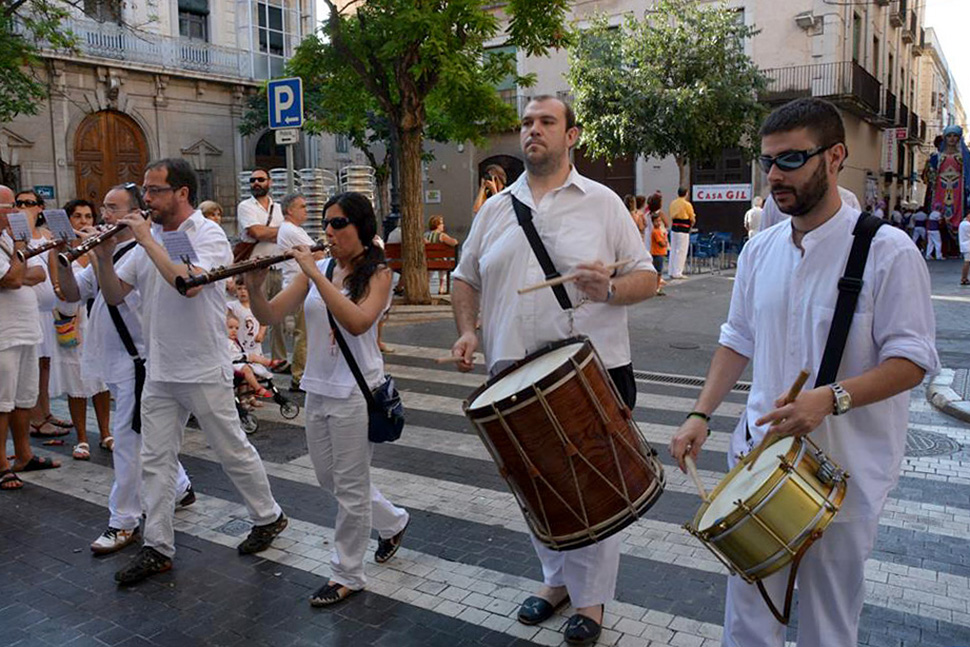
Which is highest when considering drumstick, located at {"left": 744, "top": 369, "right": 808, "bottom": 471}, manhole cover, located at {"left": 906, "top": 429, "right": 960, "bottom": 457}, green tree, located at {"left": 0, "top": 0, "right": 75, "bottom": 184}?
green tree, located at {"left": 0, "top": 0, "right": 75, "bottom": 184}

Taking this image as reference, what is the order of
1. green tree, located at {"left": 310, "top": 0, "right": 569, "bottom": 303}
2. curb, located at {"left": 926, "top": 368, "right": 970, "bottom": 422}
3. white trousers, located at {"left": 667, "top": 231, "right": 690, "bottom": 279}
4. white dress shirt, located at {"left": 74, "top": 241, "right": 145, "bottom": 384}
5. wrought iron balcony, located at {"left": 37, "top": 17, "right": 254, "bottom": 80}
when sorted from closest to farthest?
white dress shirt, located at {"left": 74, "top": 241, "right": 145, "bottom": 384}
curb, located at {"left": 926, "top": 368, "right": 970, "bottom": 422}
green tree, located at {"left": 310, "top": 0, "right": 569, "bottom": 303}
white trousers, located at {"left": 667, "top": 231, "right": 690, "bottom": 279}
wrought iron balcony, located at {"left": 37, "top": 17, "right": 254, "bottom": 80}

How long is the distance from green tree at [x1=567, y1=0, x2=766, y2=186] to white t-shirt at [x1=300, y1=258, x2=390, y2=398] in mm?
21795

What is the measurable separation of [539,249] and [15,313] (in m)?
4.44

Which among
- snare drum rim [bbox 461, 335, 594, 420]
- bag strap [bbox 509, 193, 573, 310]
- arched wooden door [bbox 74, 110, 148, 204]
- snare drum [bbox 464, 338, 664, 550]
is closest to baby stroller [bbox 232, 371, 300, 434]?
bag strap [bbox 509, 193, 573, 310]

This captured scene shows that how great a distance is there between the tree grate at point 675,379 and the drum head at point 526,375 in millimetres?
6247

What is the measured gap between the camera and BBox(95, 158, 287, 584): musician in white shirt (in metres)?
4.62

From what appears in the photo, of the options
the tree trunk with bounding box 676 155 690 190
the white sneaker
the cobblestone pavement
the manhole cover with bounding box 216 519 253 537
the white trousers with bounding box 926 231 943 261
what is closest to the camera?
the cobblestone pavement

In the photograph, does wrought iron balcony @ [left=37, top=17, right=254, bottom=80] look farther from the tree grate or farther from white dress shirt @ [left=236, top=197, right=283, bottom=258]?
the tree grate

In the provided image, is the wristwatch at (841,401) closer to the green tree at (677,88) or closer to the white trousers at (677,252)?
the white trousers at (677,252)

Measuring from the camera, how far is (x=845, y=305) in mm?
2590

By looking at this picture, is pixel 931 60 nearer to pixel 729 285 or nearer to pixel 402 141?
pixel 729 285

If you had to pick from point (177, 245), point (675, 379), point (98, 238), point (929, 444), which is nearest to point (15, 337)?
point (98, 238)

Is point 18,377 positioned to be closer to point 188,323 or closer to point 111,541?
point 111,541

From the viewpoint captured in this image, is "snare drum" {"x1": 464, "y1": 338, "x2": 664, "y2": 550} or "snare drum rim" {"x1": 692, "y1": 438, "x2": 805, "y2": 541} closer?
"snare drum rim" {"x1": 692, "y1": 438, "x2": 805, "y2": 541}
